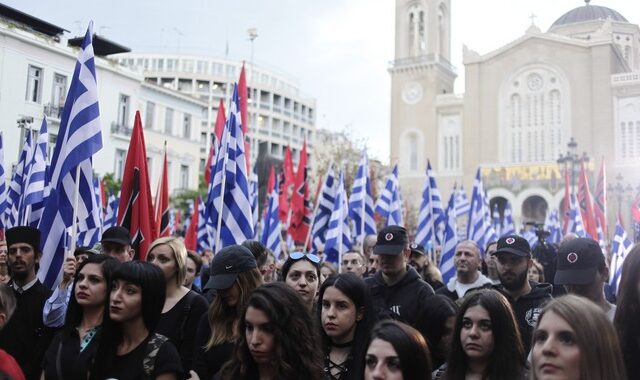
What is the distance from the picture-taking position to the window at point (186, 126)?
39344 mm

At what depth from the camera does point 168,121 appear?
125 ft

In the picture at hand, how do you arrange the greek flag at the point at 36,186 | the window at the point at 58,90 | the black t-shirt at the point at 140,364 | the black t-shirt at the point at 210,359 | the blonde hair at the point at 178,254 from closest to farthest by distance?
the black t-shirt at the point at 140,364 → the black t-shirt at the point at 210,359 → the blonde hair at the point at 178,254 → the greek flag at the point at 36,186 → the window at the point at 58,90

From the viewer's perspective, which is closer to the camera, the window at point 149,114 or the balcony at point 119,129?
the balcony at point 119,129

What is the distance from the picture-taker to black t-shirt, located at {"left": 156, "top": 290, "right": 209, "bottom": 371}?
15.1ft

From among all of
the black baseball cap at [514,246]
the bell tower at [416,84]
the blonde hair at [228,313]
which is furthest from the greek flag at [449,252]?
the bell tower at [416,84]

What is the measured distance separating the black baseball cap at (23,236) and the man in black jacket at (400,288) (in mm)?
3011

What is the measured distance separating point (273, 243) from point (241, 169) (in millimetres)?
4747

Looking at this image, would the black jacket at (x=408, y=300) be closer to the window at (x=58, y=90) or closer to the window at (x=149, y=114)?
the window at (x=58, y=90)

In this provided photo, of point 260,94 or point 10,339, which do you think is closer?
point 10,339

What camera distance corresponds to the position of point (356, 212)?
1389cm

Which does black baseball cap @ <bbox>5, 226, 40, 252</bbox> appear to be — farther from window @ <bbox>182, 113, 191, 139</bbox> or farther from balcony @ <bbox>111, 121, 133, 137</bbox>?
window @ <bbox>182, 113, 191, 139</bbox>

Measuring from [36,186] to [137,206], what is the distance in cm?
379

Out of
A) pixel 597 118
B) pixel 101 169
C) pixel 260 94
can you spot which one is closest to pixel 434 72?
pixel 597 118

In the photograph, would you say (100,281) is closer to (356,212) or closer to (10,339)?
(10,339)
